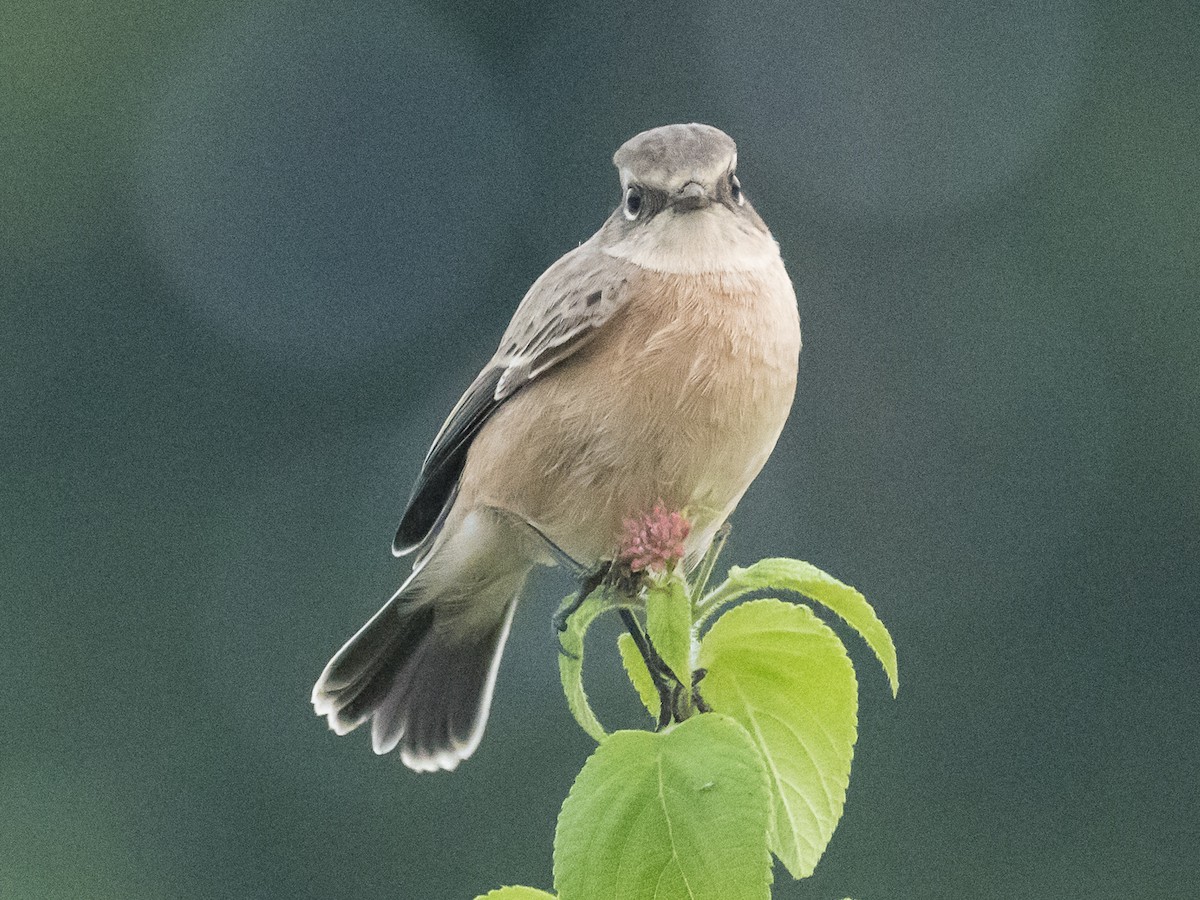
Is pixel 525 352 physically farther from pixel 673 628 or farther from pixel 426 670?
pixel 673 628

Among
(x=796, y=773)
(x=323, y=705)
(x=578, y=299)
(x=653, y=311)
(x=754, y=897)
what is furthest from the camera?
(x=323, y=705)

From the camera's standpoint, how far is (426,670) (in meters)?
1.91

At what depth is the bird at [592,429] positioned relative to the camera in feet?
4.72

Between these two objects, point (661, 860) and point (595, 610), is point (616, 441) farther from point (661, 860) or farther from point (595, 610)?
point (661, 860)

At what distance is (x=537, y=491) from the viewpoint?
5.27 ft

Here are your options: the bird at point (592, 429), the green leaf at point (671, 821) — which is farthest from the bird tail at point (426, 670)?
the green leaf at point (671, 821)

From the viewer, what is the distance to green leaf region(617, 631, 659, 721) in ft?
3.63

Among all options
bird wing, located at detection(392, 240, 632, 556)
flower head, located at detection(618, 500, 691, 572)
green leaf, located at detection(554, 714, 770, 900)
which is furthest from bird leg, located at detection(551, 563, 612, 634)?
bird wing, located at detection(392, 240, 632, 556)

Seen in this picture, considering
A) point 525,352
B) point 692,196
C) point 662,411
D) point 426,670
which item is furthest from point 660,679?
point 426,670

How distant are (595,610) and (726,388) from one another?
0.38 meters

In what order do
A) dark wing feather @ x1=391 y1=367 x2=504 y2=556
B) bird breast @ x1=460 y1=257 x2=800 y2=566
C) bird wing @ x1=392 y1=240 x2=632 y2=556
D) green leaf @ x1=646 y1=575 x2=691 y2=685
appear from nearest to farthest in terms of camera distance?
green leaf @ x1=646 y1=575 x2=691 y2=685, bird breast @ x1=460 y1=257 x2=800 y2=566, bird wing @ x1=392 y1=240 x2=632 y2=556, dark wing feather @ x1=391 y1=367 x2=504 y2=556

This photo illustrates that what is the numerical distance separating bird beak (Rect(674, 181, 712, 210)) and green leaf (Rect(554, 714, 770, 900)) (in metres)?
0.79

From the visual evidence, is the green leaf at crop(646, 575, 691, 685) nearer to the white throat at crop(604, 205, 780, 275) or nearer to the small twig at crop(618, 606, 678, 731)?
the small twig at crop(618, 606, 678, 731)

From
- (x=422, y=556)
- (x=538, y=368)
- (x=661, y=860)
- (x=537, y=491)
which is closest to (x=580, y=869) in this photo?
(x=661, y=860)
